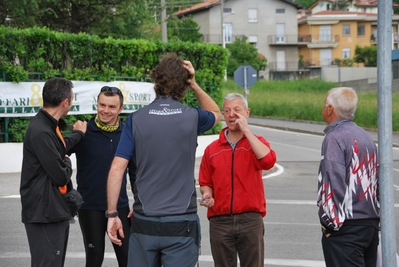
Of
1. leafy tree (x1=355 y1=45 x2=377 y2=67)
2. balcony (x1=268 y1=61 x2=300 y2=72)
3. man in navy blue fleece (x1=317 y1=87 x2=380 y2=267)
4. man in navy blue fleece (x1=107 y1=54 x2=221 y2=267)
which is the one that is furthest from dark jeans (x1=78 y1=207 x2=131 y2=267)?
balcony (x1=268 y1=61 x2=300 y2=72)

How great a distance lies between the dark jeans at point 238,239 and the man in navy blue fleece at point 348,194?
752 mm

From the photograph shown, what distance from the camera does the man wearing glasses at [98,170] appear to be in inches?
242

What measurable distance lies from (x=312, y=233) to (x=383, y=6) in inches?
262

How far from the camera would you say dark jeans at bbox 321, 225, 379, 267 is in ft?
16.5

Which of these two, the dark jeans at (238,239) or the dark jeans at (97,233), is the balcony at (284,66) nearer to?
the dark jeans at (97,233)

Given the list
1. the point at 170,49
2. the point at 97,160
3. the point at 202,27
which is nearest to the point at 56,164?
the point at 97,160

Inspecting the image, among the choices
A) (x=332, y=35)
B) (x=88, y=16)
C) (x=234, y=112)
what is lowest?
(x=234, y=112)

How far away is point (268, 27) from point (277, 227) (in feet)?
276

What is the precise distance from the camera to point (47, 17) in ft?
78.2

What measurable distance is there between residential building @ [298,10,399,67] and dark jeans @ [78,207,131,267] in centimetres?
A: 9064

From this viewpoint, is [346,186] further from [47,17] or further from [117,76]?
[47,17]

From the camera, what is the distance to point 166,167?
15.0 feet

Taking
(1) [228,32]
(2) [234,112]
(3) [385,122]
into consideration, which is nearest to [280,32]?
(1) [228,32]

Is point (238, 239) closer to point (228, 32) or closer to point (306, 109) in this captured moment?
point (306, 109)
